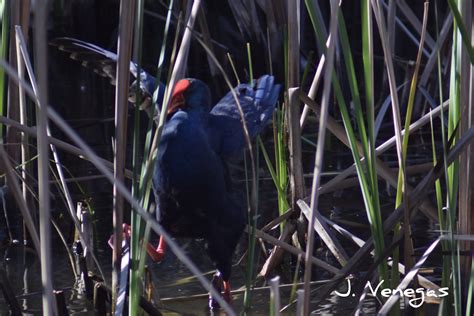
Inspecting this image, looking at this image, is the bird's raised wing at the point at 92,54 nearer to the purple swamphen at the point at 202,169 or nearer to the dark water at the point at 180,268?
the purple swamphen at the point at 202,169

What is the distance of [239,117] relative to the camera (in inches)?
112

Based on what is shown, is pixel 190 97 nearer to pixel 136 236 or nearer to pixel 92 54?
pixel 92 54

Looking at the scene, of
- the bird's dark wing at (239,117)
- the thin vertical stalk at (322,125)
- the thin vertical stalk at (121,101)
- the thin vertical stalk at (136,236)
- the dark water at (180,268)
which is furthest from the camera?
the bird's dark wing at (239,117)

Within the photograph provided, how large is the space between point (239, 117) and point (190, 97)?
202 millimetres

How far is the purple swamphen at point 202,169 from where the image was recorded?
2.58 metres

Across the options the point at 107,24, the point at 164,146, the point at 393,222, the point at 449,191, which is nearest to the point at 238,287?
the point at 164,146

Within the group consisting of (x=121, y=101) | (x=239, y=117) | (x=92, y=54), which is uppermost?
(x=92, y=54)

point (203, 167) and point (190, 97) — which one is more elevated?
point (190, 97)

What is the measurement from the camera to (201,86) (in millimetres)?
2777

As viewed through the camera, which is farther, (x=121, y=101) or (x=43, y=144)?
(x=121, y=101)
